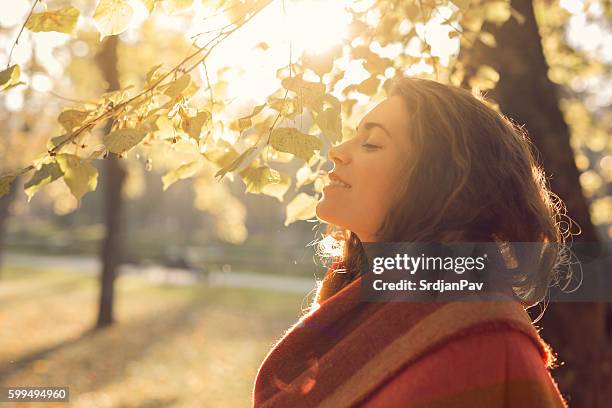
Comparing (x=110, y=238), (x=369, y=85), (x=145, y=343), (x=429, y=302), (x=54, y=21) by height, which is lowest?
(x=429, y=302)

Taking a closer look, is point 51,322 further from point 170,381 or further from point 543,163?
point 543,163

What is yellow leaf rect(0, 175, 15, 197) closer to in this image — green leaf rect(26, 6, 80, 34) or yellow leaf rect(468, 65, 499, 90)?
green leaf rect(26, 6, 80, 34)

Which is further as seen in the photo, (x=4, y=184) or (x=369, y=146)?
(x=369, y=146)

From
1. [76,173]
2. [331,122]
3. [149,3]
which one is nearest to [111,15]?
[149,3]

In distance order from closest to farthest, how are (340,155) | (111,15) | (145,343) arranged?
(111,15) → (340,155) → (145,343)

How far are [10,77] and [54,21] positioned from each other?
211 millimetres

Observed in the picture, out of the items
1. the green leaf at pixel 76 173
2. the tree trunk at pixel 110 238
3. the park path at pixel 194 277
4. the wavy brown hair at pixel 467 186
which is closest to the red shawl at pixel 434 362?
the wavy brown hair at pixel 467 186

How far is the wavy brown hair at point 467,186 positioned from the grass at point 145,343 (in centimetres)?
627

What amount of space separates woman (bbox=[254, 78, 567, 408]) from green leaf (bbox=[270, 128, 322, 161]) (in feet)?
0.66

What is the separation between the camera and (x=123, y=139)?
5.84 ft

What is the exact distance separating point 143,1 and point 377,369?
1.29 m

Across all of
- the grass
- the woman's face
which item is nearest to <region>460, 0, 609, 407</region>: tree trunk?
the woman's face

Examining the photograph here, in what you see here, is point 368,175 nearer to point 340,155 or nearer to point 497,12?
point 340,155

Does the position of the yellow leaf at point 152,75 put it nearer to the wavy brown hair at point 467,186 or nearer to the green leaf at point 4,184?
the green leaf at point 4,184
